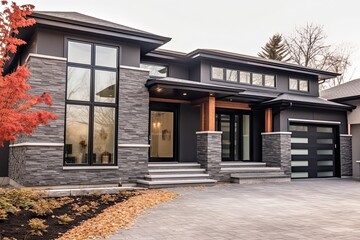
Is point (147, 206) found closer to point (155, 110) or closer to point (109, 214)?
point (109, 214)

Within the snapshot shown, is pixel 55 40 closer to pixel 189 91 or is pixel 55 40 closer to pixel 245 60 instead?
pixel 189 91

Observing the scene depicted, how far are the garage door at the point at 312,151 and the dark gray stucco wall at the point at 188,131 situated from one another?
4.24 metres

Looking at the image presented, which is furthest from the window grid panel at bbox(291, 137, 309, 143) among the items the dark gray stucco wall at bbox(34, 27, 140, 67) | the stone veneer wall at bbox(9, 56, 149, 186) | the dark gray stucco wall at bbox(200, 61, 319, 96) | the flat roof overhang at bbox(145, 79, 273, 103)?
the dark gray stucco wall at bbox(34, 27, 140, 67)

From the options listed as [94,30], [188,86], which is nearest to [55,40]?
[94,30]

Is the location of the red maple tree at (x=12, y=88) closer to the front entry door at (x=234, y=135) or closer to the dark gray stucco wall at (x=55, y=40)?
the dark gray stucco wall at (x=55, y=40)

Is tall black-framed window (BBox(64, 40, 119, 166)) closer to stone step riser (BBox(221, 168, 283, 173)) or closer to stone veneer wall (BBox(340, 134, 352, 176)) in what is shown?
stone step riser (BBox(221, 168, 283, 173))

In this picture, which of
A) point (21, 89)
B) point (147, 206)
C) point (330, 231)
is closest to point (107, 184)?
point (147, 206)

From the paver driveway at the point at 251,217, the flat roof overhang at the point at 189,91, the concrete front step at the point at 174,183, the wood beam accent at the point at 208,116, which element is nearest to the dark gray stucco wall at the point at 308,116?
the flat roof overhang at the point at 189,91

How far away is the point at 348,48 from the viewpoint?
3172 centimetres

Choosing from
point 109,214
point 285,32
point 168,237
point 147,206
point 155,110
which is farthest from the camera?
point 285,32

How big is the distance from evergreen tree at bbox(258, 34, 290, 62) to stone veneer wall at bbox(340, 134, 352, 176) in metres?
22.2

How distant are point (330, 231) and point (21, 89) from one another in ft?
20.6

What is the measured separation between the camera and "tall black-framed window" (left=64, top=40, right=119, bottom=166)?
10.4 meters

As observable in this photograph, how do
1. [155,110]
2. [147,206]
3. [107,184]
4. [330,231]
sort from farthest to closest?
[155,110]
[107,184]
[147,206]
[330,231]
